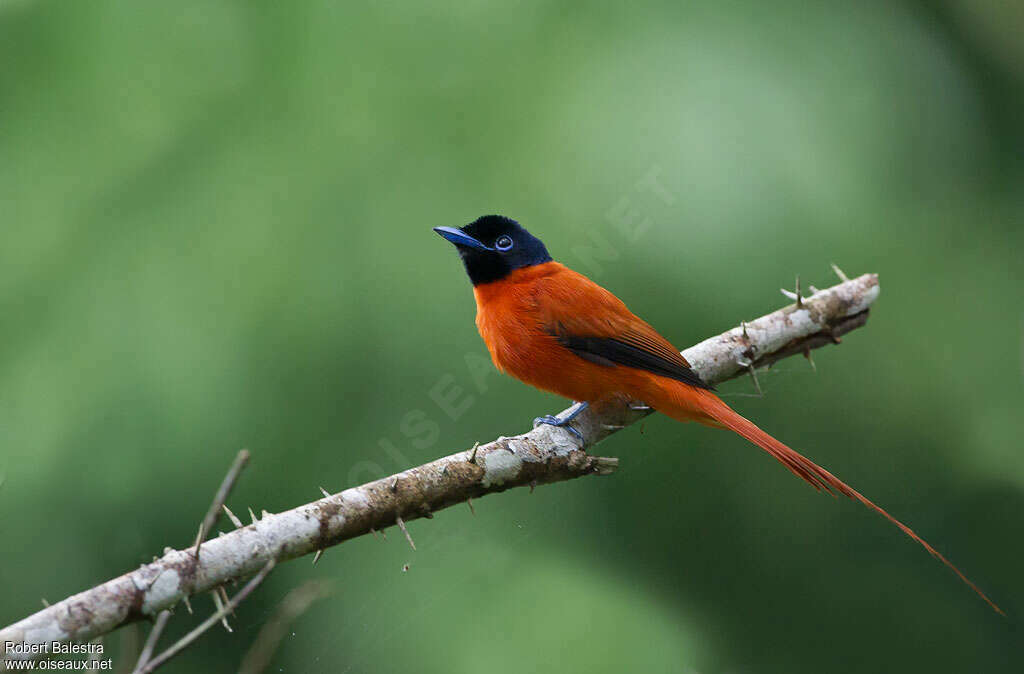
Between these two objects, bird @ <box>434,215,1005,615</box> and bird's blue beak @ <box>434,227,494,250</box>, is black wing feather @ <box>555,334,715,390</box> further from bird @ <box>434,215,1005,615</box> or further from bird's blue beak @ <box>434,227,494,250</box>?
bird's blue beak @ <box>434,227,494,250</box>

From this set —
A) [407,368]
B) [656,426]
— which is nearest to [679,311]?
[656,426]

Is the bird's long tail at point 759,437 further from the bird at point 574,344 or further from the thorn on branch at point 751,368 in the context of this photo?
the thorn on branch at point 751,368

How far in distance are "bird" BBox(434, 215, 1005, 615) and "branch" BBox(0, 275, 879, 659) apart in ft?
0.56

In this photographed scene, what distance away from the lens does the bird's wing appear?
298 cm

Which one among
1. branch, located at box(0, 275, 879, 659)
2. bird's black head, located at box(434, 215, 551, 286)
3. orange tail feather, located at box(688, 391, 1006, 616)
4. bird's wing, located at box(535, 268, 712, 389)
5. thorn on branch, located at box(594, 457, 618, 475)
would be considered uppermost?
bird's black head, located at box(434, 215, 551, 286)

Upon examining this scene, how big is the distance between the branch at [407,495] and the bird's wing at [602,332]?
23 cm

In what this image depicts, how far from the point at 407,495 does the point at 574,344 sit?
923 millimetres

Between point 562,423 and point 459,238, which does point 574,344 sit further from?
point 459,238

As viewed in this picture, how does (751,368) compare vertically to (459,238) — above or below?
below

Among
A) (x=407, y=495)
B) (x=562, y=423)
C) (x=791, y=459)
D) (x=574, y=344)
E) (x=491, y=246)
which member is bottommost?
(x=791, y=459)

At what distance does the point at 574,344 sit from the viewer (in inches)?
121

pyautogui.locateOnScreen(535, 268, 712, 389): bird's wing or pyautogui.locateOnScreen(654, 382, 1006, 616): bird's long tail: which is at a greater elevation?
pyautogui.locateOnScreen(535, 268, 712, 389): bird's wing

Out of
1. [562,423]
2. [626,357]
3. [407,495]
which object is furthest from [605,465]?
[407,495]
